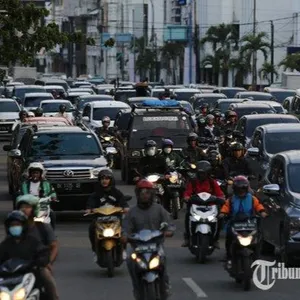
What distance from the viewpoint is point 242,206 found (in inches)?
693

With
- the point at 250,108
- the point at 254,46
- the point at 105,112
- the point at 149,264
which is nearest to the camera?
the point at 149,264

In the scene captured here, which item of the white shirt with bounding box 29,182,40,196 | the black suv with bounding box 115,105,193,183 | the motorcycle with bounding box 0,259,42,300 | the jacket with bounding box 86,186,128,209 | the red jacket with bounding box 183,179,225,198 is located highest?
the motorcycle with bounding box 0,259,42,300

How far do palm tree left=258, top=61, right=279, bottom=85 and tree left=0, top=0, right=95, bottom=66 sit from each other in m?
61.5

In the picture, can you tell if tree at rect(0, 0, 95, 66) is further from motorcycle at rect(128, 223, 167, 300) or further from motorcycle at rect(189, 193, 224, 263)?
motorcycle at rect(128, 223, 167, 300)

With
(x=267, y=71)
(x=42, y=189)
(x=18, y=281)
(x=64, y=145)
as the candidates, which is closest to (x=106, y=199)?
(x=42, y=189)

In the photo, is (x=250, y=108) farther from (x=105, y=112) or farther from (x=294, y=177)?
(x=294, y=177)

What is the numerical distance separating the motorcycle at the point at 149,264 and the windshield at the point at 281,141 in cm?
1375

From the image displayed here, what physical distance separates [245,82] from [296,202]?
310ft

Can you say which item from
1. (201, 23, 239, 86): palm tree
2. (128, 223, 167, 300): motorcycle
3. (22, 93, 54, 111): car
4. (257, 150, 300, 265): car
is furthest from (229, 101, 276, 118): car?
(201, 23, 239, 86): palm tree

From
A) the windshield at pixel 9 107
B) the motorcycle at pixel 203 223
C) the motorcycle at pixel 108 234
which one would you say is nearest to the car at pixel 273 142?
the motorcycle at pixel 203 223

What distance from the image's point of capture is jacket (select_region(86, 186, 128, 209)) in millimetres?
18312

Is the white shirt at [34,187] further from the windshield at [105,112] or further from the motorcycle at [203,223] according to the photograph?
the windshield at [105,112]

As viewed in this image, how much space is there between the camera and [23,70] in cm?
10869

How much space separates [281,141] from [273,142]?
0.54 ft
